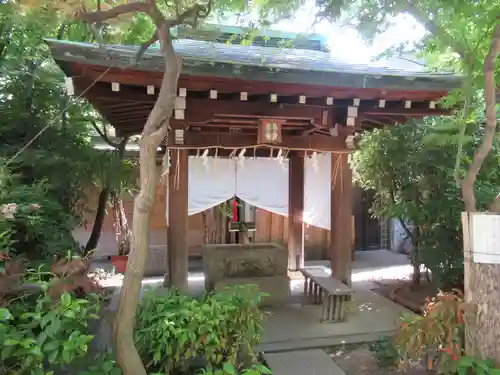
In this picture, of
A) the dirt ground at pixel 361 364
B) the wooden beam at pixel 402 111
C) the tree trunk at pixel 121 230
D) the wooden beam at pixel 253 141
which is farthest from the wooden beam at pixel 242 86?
the tree trunk at pixel 121 230

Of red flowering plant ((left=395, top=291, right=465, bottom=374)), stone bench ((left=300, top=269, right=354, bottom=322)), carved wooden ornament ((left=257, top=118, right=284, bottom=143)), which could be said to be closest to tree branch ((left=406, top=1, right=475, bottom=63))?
red flowering plant ((left=395, top=291, right=465, bottom=374))

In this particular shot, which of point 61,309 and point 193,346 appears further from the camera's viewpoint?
point 193,346

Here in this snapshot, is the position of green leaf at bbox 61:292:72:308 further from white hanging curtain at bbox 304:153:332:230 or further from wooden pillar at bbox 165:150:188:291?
white hanging curtain at bbox 304:153:332:230

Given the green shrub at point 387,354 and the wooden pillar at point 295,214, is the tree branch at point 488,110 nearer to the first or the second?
the green shrub at point 387,354

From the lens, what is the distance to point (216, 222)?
1039 centimetres

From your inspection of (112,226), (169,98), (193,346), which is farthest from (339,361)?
(112,226)

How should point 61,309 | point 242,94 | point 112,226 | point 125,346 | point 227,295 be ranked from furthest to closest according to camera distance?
1. point 112,226
2. point 242,94
3. point 227,295
4. point 125,346
5. point 61,309

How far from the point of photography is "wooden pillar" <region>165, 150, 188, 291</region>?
549cm

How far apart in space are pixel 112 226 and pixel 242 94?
6199mm

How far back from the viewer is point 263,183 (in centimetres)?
661

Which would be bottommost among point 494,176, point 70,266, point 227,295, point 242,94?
point 227,295

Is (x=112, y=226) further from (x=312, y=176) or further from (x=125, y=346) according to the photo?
(x=125, y=346)

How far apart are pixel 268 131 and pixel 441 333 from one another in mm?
3436

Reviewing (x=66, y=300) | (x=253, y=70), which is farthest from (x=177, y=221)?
(x=66, y=300)
